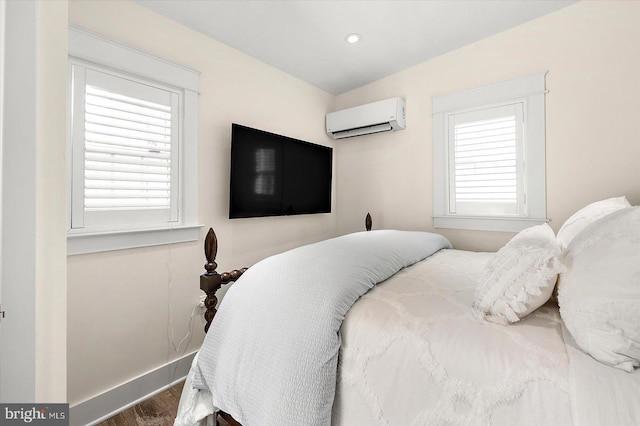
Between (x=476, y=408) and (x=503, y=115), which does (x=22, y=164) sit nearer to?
(x=476, y=408)

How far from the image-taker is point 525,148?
2.22m

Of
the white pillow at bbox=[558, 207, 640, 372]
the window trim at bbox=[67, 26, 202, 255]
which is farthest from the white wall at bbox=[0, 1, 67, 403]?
the white pillow at bbox=[558, 207, 640, 372]

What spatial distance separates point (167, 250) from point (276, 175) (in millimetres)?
1098

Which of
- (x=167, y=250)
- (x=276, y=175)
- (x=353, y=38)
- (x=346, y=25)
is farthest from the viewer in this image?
(x=276, y=175)

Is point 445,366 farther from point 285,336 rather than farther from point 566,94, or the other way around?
point 566,94

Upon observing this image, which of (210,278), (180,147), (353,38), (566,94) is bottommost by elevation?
(210,278)

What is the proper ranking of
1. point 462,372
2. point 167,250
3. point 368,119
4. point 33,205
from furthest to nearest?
point 368,119 < point 167,250 < point 462,372 < point 33,205

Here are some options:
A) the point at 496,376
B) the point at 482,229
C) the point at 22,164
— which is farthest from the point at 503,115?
the point at 22,164

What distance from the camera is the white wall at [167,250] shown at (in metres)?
→ 1.64

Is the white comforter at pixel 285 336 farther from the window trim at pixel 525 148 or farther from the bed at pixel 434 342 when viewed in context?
the window trim at pixel 525 148

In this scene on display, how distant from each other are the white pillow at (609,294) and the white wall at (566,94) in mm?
1515

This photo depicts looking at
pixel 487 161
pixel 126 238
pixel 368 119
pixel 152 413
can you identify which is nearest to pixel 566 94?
pixel 487 161

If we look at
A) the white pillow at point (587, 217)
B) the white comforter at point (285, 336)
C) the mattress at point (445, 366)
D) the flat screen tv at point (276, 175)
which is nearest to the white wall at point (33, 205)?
the white comforter at point (285, 336)

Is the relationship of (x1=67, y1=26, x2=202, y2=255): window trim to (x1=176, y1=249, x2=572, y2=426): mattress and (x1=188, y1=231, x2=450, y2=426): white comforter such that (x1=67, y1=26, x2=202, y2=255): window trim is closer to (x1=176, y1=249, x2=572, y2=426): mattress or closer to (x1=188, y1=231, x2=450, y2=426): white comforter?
(x1=188, y1=231, x2=450, y2=426): white comforter
